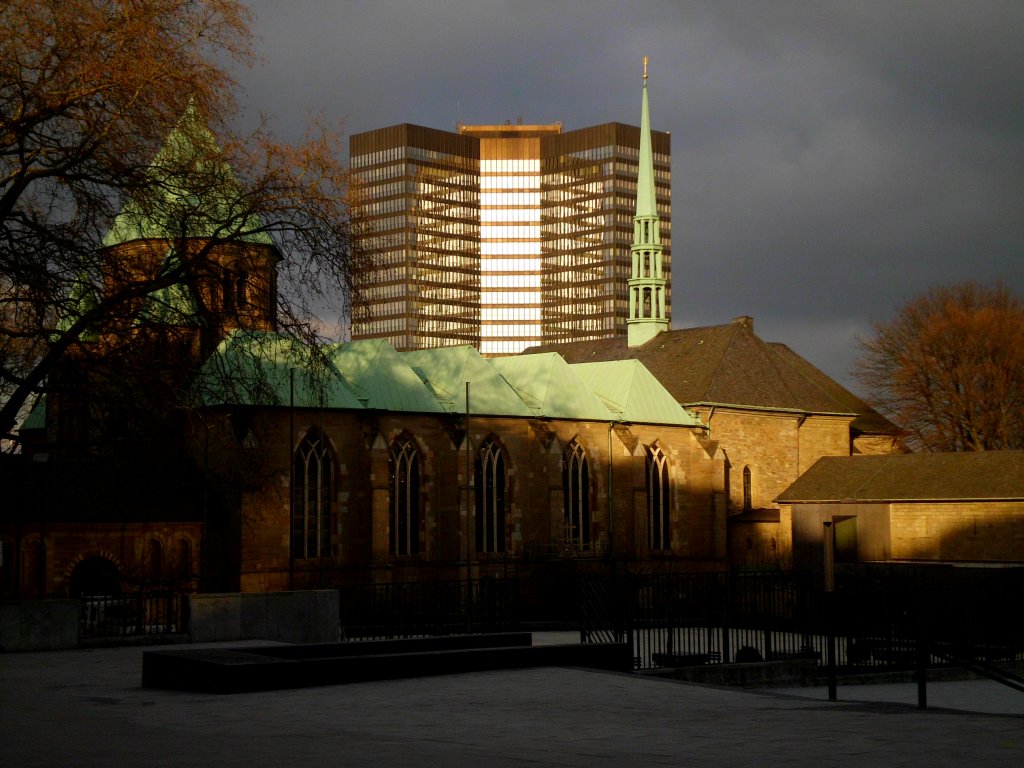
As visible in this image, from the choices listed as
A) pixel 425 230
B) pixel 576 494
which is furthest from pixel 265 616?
pixel 425 230

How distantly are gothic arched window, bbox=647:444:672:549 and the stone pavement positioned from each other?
4500 cm

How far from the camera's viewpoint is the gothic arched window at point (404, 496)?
175 feet

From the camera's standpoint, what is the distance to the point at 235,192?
2169 cm

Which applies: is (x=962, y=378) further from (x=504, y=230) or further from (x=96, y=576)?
(x=504, y=230)

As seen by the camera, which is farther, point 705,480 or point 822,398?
point 822,398

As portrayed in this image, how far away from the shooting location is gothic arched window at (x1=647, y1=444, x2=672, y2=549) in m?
62.5

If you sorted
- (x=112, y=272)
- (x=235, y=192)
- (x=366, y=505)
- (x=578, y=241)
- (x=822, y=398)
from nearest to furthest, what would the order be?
(x=112, y=272) → (x=235, y=192) → (x=366, y=505) → (x=822, y=398) → (x=578, y=241)

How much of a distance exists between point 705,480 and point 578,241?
126102 millimetres

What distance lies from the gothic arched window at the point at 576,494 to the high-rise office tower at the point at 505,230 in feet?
388

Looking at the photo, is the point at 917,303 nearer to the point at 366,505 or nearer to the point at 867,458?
the point at 867,458

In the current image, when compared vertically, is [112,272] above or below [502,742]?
above

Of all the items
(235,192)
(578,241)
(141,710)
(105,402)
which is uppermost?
(578,241)

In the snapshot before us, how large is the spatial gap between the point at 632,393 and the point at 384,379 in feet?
44.8

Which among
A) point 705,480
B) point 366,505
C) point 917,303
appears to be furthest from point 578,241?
point 366,505
